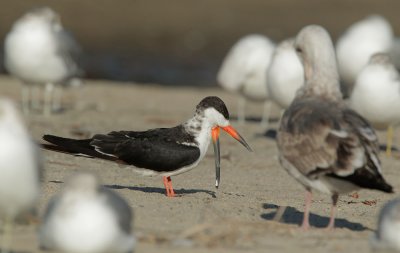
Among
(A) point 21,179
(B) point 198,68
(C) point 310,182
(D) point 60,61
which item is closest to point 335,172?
(C) point 310,182

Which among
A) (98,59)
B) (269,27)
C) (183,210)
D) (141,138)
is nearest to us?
(183,210)

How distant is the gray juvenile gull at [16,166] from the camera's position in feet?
19.0

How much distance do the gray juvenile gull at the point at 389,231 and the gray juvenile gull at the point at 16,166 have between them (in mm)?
2219

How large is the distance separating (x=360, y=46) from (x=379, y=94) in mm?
3596

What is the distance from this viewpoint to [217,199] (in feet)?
27.8

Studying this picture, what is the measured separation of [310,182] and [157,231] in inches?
47.5

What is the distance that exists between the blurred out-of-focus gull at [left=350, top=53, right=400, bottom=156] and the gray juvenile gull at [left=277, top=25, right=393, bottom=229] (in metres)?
4.67

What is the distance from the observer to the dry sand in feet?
22.2

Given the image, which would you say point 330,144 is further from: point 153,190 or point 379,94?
point 379,94

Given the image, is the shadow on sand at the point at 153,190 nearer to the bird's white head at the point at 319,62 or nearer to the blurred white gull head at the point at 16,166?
the bird's white head at the point at 319,62

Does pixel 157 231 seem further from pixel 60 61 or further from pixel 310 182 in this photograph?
pixel 60 61

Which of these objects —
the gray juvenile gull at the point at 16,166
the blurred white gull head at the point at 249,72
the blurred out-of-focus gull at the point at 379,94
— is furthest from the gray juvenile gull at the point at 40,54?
the gray juvenile gull at the point at 16,166

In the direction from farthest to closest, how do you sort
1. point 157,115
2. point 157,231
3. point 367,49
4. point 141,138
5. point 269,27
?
point 269,27, point 367,49, point 157,115, point 141,138, point 157,231

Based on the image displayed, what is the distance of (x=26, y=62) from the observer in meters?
15.0
